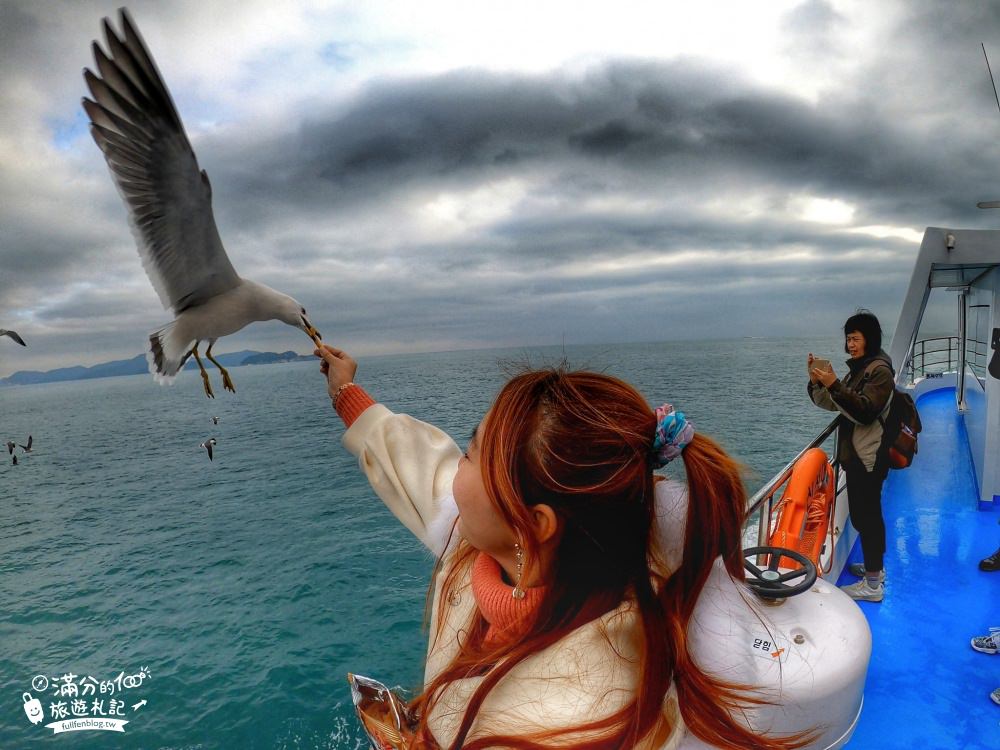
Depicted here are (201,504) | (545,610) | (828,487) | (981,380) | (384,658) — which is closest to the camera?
(545,610)

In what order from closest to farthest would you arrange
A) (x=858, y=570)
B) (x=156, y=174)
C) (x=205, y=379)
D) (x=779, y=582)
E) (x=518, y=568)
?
(x=518, y=568), (x=779, y=582), (x=205, y=379), (x=156, y=174), (x=858, y=570)

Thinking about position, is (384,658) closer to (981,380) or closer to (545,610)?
(981,380)

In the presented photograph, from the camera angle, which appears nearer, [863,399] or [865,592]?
[863,399]

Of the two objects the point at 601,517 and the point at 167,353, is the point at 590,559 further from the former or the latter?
the point at 167,353

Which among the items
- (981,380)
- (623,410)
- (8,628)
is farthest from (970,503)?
(8,628)

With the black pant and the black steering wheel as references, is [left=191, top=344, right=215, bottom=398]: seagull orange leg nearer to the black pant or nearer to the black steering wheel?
the black steering wheel

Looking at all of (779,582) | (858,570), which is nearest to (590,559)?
(779,582)
